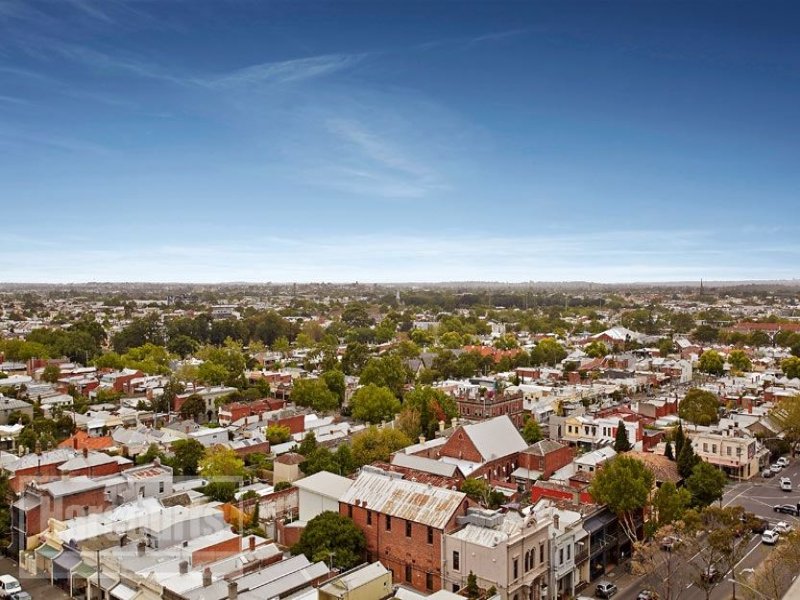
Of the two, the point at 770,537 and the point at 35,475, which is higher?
the point at 35,475

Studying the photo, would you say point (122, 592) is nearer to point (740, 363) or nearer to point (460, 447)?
point (460, 447)

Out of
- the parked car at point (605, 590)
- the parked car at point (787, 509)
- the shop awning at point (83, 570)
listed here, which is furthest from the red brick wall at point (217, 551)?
the parked car at point (787, 509)

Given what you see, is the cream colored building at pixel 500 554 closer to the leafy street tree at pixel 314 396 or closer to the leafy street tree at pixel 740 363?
the leafy street tree at pixel 314 396

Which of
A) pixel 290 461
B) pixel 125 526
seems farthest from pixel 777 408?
pixel 125 526

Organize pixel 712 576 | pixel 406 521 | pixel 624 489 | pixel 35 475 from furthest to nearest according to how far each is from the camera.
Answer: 1. pixel 35 475
2. pixel 624 489
3. pixel 406 521
4. pixel 712 576

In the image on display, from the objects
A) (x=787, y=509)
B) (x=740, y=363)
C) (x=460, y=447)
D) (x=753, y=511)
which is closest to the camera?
(x=787, y=509)

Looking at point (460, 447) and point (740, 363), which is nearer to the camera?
point (460, 447)

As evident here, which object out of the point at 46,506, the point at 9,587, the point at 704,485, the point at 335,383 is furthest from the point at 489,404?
the point at 9,587

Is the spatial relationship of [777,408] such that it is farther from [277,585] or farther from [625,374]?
[277,585]
